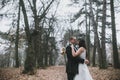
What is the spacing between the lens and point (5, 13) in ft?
61.8

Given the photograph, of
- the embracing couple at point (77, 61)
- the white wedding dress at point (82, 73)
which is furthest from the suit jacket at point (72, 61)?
the white wedding dress at point (82, 73)

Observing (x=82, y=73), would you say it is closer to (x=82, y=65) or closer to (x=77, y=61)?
(x=82, y=65)

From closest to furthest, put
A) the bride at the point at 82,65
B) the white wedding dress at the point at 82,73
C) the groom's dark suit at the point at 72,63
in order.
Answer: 1. the bride at the point at 82,65
2. the groom's dark suit at the point at 72,63
3. the white wedding dress at the point at 82,73

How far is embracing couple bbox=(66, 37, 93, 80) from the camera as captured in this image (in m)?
6.91

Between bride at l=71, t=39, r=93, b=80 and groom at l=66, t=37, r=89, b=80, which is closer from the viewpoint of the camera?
bride at l=71, t=39, r=93, b=80

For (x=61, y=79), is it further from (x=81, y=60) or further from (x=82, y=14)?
(x=82, y=14)

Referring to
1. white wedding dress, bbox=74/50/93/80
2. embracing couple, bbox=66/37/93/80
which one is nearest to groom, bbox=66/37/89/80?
embracing couple, bbox=66/37/93/80

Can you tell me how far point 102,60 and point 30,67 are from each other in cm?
614

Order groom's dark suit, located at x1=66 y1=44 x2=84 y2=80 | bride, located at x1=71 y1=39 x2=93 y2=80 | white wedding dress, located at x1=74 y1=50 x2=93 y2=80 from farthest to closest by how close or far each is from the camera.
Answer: white wedding dress, located at x1=74 y1=50 x2=93 y2=80 < groom's dark suit, located at x1=66 y1=44 x2=84 y2=80 < bride, located at x1=71 y1=39 x2=93 y2=80

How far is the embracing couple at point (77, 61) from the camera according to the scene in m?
6.91

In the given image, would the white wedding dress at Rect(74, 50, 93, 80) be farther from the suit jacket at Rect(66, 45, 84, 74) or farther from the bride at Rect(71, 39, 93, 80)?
the suit jacket at Rect(66, 45, 84, 74)

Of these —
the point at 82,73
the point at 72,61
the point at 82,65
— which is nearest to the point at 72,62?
the point at 72,61

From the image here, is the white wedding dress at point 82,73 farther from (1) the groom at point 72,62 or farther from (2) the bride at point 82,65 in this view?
(1) the groom at point 72,62

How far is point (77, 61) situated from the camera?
701 cm
